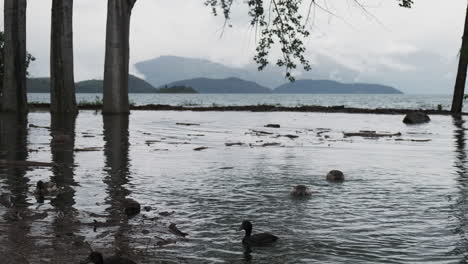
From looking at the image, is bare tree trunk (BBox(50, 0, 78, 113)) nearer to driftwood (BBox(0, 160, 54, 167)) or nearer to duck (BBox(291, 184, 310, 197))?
driftwood (BBox(0, 160, 54, 167))

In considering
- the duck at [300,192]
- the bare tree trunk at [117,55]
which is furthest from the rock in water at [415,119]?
the duck at [300,192]

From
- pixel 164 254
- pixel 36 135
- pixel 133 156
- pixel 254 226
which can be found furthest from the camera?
pixel 36 135

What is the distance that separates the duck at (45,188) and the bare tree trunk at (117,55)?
2191cm

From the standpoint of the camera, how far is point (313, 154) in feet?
42.9

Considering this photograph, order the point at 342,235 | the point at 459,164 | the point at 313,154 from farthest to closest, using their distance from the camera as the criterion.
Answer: the point at 313,154
the point at 459,164
the point at 342,235

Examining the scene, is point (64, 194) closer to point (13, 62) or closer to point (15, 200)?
point (15, 200)

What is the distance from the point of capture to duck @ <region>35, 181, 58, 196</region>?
7.40 metres

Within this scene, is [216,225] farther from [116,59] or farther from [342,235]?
[116,59]

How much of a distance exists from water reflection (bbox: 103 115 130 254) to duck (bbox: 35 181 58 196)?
724mm

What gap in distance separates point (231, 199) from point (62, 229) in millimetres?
2460

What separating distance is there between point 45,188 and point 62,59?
852 inches

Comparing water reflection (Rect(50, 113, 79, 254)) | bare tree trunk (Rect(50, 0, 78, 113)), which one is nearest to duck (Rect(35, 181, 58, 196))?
water reflection (Rect(50, 113, 79, 254))

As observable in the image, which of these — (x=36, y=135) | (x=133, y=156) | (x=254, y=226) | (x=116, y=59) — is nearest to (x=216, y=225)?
(x=254, y=226)

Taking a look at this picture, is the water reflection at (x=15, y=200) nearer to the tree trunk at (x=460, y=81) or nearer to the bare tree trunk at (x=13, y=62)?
the bare tree trunk at (x=13, y=62)
